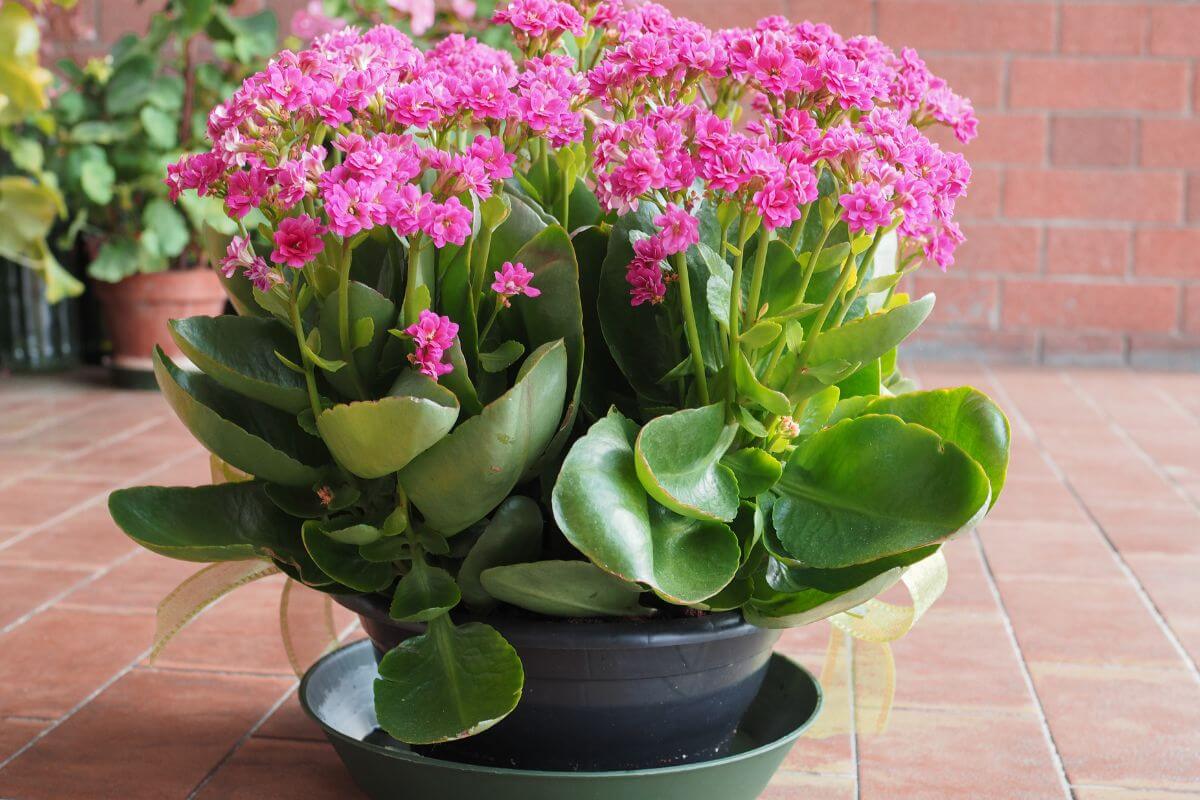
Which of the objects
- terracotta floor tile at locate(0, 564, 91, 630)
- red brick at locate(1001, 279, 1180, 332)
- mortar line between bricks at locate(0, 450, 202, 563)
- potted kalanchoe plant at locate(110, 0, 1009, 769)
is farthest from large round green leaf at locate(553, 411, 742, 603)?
red brick at locate(1001, 279, 1180, 332)

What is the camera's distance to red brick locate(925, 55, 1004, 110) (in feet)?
12.0

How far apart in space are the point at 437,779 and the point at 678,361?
0.34 m

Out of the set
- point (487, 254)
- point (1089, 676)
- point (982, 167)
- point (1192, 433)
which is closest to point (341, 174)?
point (487, 254)

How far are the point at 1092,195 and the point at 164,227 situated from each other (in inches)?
97.7

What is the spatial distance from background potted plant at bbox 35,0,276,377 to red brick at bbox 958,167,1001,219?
194cm

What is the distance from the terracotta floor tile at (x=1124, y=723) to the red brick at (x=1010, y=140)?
2.49 m

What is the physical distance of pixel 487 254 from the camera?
866 millimetres

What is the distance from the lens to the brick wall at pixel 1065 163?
3623 millimetres

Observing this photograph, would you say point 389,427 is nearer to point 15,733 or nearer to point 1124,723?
point 15,733

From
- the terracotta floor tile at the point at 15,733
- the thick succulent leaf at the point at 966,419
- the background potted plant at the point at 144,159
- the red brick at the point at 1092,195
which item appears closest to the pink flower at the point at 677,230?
the thick succulent leaf at the point at 966,419

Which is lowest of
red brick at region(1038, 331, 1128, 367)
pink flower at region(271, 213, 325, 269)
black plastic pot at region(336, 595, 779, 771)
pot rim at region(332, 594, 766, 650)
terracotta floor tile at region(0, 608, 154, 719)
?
red brick at region(1038, 331, 1128, 367)

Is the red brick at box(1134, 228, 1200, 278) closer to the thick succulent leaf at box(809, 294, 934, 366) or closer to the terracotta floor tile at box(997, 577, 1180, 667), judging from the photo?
the terracotta floor tile at box(997, 577, 1180, 667)

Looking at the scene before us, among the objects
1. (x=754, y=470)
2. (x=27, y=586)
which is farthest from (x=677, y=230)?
(x=27, y=586)

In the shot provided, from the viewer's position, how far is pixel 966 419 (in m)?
0.89
